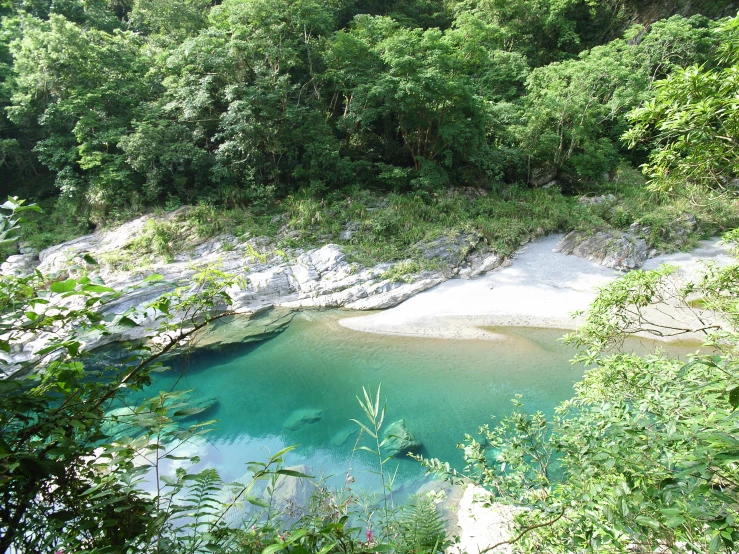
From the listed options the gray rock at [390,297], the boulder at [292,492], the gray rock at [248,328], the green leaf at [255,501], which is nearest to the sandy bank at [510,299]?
the gray rock at [390,297]

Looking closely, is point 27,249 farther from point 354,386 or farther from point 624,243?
point 624,243

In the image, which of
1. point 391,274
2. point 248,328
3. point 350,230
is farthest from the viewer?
point 350,230

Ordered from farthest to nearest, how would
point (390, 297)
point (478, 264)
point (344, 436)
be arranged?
point (478, 264)
point (390, 297)
point (344, 436)

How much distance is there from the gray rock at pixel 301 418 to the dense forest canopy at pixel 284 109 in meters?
8.44

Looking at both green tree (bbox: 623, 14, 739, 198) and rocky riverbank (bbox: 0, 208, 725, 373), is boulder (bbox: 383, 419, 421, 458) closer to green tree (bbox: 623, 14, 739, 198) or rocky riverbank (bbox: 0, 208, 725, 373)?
rocky riverbank (bbox: 0, 208, 725, 373)

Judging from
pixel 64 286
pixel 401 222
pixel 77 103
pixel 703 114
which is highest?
pixel 77 103

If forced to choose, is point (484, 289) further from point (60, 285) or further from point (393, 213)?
point (60, 285)

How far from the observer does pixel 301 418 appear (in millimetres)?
6012

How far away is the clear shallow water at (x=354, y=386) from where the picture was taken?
526 cm

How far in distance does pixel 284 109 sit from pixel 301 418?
10460 millimetres

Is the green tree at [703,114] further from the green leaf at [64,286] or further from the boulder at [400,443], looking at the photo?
the boulder at [400,443]

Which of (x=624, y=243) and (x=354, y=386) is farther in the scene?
(x=624, y=243)

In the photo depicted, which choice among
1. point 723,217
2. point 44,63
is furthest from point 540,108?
point 44,63

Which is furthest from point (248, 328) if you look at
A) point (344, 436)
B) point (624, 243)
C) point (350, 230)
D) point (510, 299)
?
point (624, 243)
